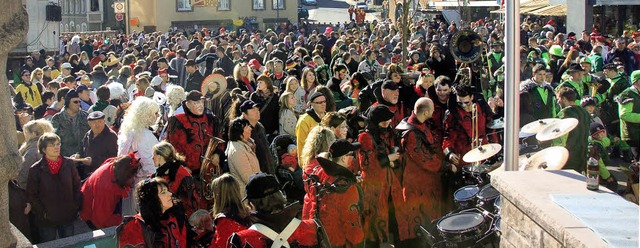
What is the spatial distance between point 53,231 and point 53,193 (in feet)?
1.42

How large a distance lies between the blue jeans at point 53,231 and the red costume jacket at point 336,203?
98.8 inches

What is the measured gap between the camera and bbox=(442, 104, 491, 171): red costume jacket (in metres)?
9.04

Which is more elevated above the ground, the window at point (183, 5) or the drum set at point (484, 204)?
the window at point (183, 5)

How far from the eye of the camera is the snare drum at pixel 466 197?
299 inches

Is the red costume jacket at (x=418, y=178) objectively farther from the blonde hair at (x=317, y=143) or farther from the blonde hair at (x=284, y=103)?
the blonde hair at (x=284, y=103)

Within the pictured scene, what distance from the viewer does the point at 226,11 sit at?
48812 mm

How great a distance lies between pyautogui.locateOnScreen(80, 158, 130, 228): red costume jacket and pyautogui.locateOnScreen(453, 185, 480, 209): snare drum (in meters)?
3.00

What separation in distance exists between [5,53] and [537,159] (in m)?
4.26

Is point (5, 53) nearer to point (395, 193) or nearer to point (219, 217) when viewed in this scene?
point (219, 217)

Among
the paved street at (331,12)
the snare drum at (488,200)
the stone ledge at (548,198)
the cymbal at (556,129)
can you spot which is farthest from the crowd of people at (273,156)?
the paved street at (331,12)

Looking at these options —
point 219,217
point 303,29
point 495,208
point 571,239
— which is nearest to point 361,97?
point 495,208

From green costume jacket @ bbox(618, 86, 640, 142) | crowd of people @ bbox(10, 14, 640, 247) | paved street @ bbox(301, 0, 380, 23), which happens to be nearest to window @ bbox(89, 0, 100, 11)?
paved street @ bbox(301, 0, 380, 23)

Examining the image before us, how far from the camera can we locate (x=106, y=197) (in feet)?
24.2

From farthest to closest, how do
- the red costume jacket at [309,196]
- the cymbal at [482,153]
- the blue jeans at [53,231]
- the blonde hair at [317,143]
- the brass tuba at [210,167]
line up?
the brass tuba at [210,167] < the blue jeans at [53,231] < the cymbal at [482,153] < the blonde hair at [317,143] < the red costume jacket at [309,196]
